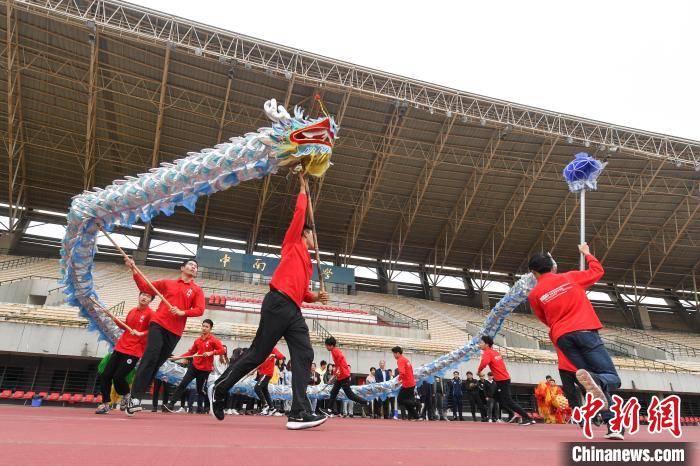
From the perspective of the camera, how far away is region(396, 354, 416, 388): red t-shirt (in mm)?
9289

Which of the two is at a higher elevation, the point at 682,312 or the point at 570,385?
the point at 682,312

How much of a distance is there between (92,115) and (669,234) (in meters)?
35.6

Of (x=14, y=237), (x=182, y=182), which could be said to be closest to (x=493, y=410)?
(x=182, y=182)

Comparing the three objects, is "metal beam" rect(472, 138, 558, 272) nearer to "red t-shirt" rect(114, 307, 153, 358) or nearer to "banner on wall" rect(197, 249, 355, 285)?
"banner on wall" rect(197, 249, 355, 285)

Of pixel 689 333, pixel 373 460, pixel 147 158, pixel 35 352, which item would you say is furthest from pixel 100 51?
pixel 689 333

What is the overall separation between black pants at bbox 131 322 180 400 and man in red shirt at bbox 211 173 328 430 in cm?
133

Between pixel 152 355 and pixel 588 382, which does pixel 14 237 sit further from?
pixel 588 382

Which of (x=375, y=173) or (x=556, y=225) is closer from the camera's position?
(x=375, y=173)

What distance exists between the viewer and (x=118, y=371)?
5.36 metres

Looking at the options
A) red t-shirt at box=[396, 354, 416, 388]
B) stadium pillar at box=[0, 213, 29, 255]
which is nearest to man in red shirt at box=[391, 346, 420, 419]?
red t-shirt at box=[396, 354, 416, 388]

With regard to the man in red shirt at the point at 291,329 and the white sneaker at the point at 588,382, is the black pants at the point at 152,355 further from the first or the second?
the white sneaker at the point at 588,382

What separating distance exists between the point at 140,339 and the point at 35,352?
9.84 m

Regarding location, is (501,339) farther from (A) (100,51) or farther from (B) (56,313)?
(A) (100,51)

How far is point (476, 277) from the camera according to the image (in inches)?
1375
